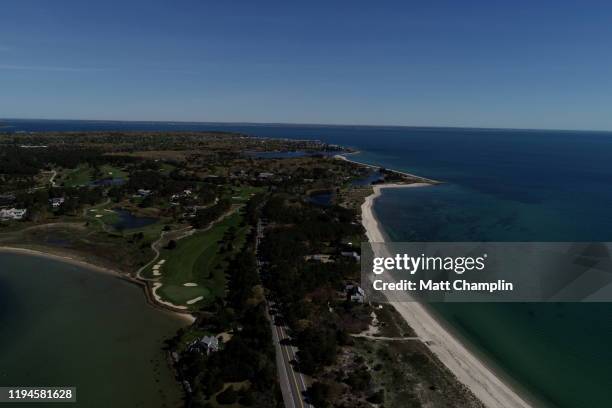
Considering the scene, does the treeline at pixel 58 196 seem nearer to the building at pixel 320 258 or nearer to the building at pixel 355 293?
the building at pixel 320 258

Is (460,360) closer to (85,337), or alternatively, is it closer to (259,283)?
(259,283)

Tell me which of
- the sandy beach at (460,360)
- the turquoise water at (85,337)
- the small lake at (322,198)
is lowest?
the turquoise water at (85,337)

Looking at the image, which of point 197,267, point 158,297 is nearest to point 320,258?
point 197,267

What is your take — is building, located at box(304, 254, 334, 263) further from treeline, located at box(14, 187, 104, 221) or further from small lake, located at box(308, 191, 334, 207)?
treeline, located at box(14, 187, 104, 221)

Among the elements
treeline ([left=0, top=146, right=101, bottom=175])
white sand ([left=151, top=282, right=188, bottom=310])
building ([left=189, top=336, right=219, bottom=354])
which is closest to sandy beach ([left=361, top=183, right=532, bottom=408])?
building ([left=189, top=336, right=219, bottom=354])

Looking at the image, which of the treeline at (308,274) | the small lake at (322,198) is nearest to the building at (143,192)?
the treeline at (308,274)

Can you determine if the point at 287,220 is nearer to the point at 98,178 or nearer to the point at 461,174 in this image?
the point at 98,178
